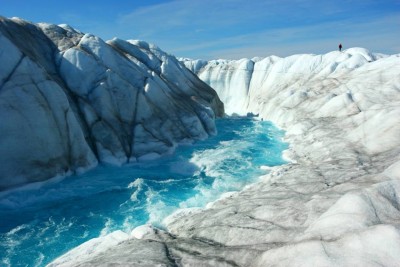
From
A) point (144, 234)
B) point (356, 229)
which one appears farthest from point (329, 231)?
point (144, 234)

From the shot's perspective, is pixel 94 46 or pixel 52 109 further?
pixel 94 46

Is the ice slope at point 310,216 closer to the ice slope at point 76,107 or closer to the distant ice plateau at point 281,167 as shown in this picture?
the distant ice plateau at point 281,167

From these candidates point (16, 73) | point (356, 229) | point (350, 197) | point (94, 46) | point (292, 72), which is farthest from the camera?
point (292, 72)

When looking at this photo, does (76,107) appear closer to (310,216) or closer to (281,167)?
(281,167)

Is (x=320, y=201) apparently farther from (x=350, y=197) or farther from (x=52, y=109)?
(x=52, y=109)

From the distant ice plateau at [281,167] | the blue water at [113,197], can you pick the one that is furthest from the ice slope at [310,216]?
the blue water at [113,197]

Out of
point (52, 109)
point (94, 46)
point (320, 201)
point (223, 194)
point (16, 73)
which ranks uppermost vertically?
point (94, 46)
